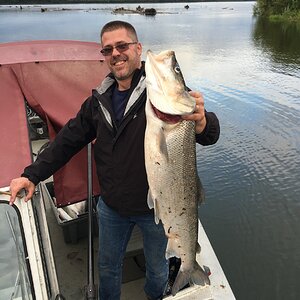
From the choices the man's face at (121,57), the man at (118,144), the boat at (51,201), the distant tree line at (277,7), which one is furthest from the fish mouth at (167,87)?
the distant tree line at (277,7)

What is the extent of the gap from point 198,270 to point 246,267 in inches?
151

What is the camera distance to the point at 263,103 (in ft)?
45.6

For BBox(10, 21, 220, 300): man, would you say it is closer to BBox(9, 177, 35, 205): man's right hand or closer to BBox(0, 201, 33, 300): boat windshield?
BBox(9, 177, 35, 205): man's right hand

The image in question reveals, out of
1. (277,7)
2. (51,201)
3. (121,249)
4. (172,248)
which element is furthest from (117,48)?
(277,7)

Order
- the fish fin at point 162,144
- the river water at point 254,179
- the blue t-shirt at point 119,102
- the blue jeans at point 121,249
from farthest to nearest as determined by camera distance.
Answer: the river water at point 254,179 → the blue jeans at point 121,249 → the blue t-shirt at point 119,102 → the fish fin at point 162,144

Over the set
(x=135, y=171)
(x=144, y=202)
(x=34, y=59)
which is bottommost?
(x=144, y=202)

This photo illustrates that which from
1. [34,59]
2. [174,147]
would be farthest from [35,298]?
[34,59]

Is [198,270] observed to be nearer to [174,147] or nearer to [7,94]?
[174,147]

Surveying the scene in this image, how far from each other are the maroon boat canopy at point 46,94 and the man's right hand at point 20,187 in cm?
12

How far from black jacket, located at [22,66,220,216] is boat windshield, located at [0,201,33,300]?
350 mm

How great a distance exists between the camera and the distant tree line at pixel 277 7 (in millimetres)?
45938

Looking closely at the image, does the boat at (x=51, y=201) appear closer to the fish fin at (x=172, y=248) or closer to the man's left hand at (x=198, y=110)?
the fish fin at (x=172, y=248)

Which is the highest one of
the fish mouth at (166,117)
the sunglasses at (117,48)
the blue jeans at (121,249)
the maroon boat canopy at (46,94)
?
the sunglasses at (117,48)

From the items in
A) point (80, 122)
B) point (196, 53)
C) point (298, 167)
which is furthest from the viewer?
point (196, 53)
